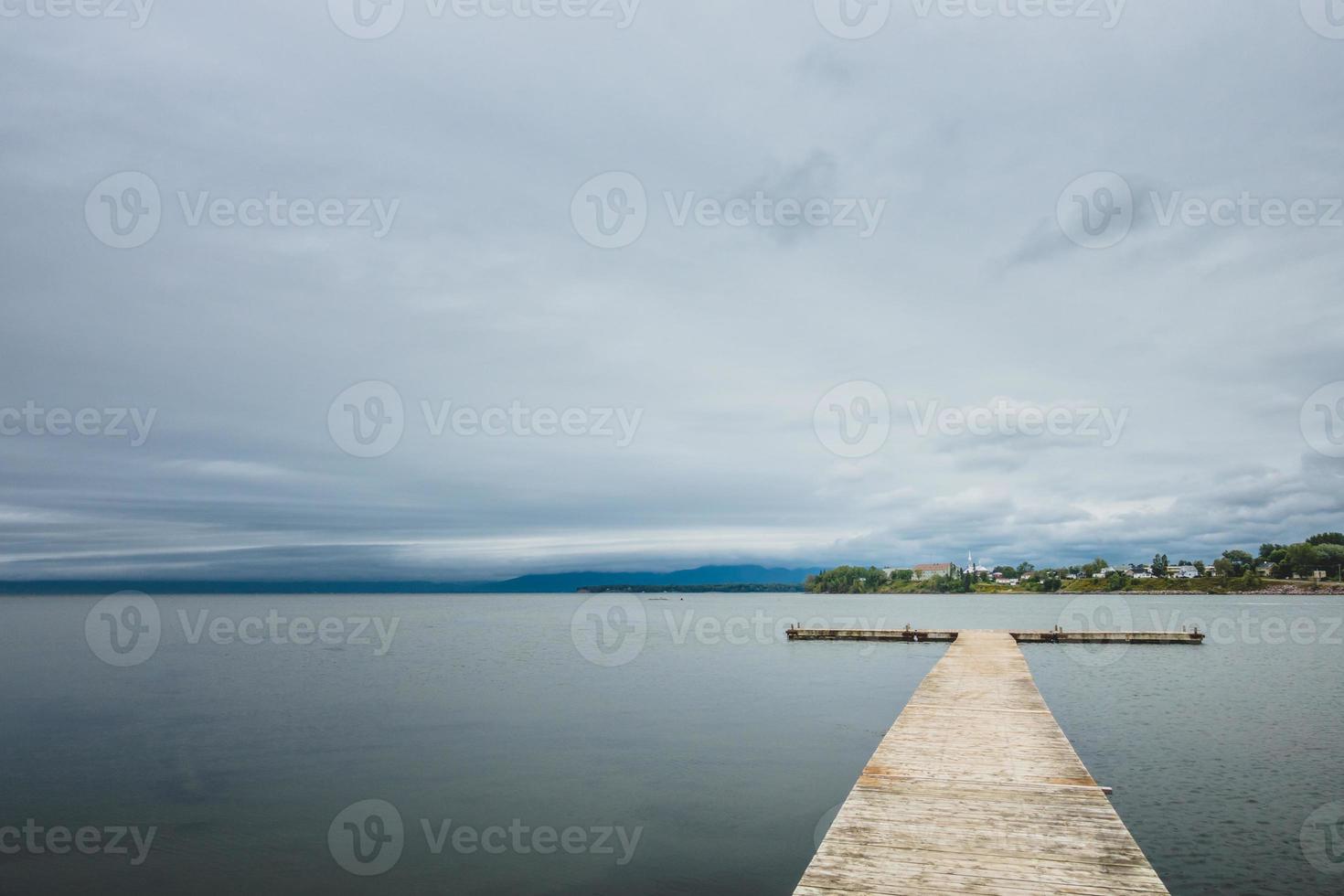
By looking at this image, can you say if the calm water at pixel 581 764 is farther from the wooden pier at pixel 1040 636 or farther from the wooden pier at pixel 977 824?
the wooden pier at pixel 1040 636

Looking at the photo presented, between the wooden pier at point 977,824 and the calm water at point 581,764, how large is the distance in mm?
2346

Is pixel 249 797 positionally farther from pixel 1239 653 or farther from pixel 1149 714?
pixel 1239 653

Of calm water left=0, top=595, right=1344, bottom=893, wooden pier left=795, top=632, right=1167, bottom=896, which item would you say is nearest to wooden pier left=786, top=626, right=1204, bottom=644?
calm water left=0, top=595, right=1344, bottom=893

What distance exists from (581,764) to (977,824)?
14224 millimetres

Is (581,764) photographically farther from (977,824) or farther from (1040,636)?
(1040,636)

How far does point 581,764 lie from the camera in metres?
24.0

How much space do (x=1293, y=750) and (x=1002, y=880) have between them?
19.6 metres

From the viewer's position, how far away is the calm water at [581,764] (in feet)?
50.8

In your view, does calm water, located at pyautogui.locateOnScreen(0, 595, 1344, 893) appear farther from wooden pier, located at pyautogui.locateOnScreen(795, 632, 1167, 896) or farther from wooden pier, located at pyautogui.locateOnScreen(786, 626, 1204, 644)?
wooden pier, located at pyautogui.locateOnScreen(786, 626, 1204, 644)

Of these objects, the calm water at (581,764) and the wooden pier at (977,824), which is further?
the calm water at (581,764)

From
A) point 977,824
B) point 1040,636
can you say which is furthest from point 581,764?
point 1040,636

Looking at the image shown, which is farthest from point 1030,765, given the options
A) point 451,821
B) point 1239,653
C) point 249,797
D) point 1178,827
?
point 1239,653

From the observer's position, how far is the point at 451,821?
18500 millimetres

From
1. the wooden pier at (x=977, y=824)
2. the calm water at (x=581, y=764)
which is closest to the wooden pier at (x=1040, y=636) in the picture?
the calm water at (x=581, y=764)
